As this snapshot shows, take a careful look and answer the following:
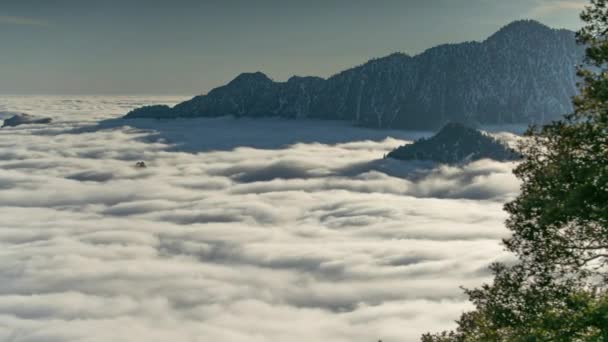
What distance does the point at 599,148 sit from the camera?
26656 mm

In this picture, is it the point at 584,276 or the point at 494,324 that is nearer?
the point at 584,276

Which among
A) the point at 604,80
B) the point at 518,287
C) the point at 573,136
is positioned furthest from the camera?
the point at 518,287

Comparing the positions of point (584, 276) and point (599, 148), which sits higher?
point (599, 148)

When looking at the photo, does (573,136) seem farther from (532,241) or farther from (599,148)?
(532,241)

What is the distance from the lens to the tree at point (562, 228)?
26516 millimetres

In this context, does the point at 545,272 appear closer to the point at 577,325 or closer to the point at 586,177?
the point at 577,325

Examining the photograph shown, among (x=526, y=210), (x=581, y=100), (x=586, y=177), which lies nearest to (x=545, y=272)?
(x=526, y=210)

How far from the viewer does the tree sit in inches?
1044

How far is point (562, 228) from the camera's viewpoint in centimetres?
3105

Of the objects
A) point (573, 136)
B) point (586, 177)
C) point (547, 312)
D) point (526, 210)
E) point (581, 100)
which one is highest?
point (581, 100)

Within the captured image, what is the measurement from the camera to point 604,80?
25.9 m

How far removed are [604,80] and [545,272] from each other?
12487 millimetres

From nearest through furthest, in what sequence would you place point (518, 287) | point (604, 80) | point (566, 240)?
point (604, 80)
point (566, 240)
point (518, 287)

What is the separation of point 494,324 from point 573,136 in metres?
13.4
